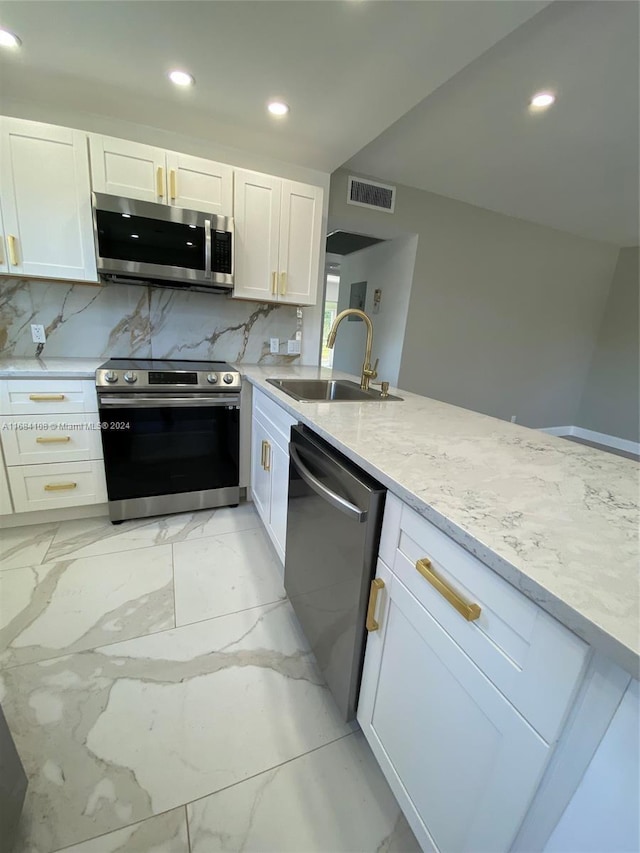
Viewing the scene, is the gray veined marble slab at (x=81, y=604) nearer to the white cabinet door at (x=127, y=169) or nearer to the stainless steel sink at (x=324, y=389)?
the stainless steel sink at (x=324, y=389)

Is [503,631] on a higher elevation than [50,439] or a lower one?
higher

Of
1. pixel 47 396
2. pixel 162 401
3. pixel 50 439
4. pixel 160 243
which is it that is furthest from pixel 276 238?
Result: pixel 50 439

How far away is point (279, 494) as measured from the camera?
1.65 metres

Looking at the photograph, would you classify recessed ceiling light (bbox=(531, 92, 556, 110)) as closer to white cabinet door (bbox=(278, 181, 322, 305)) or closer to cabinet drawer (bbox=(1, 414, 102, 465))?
white cabinet door (bbox=(278, 181, 322, 305))

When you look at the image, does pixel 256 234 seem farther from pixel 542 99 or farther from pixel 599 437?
pixel 599 437

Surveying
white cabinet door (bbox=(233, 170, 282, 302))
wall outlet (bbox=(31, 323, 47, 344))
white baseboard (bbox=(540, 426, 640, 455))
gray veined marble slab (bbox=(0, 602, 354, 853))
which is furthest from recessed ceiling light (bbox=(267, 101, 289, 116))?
white baseboard (bbox=(540, 426, 640, 455))

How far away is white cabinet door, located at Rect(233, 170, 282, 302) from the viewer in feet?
7.25

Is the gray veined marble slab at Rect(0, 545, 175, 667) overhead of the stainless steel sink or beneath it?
beneath

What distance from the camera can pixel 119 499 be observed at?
210 centimetres

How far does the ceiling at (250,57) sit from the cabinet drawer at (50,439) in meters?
1.77

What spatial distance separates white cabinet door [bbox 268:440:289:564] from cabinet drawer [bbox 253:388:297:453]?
0.19ft

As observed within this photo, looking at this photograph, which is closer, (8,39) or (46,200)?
(8,39)

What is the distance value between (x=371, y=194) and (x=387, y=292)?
99 cm

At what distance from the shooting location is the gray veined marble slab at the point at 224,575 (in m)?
1.59
